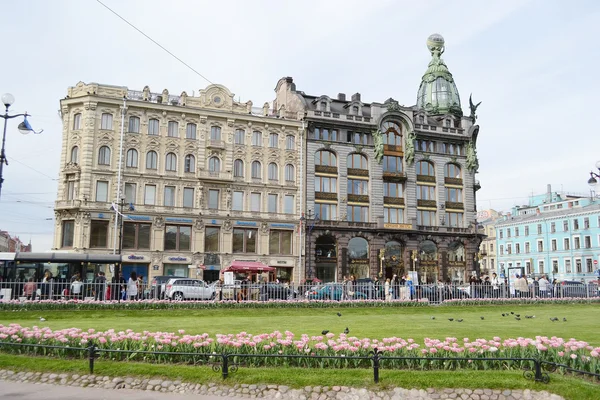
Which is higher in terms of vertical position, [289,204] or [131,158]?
[131,158]

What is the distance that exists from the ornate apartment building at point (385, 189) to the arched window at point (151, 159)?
14.5 metres

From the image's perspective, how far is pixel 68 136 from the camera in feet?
169

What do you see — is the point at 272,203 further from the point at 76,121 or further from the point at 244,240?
the point at 76,121

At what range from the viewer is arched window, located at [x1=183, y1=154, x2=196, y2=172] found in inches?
2130

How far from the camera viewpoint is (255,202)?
5628cm

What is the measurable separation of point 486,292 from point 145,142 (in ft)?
111

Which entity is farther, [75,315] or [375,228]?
[375,228]

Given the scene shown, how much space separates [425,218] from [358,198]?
891 centimetres

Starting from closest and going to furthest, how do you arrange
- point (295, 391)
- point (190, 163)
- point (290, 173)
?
point (295, 391), point (190, 163), point (290, 173)

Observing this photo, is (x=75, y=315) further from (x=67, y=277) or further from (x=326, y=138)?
(x=326, y=138)

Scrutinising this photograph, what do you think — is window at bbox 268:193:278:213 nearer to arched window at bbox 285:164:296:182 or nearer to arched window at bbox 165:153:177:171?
arched window at bbox 285:164:296:182

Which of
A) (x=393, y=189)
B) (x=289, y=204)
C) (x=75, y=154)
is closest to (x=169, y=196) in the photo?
(x=75, y=154)

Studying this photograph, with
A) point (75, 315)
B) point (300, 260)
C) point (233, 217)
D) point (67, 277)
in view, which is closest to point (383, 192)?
point (300, 260)

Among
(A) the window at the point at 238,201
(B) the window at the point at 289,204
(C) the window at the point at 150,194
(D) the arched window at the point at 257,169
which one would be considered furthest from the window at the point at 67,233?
(B) the window at the point at 289,204
